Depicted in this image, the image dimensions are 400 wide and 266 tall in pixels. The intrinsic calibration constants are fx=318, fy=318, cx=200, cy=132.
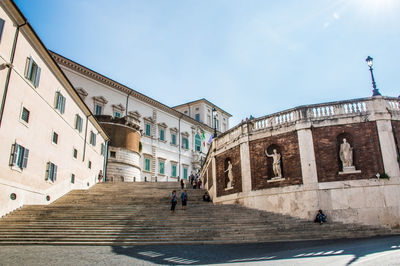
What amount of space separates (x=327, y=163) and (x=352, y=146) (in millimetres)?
1726

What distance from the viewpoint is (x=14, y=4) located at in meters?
16.1

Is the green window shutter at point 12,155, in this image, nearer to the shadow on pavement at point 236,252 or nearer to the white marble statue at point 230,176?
the shadow on pavement at point 236,252

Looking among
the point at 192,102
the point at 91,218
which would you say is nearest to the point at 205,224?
the point at 91,218

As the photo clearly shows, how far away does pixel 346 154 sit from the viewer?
17.5 metres

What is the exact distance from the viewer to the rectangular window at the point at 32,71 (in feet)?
57.6

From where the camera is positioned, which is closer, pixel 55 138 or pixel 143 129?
pixel 55 138

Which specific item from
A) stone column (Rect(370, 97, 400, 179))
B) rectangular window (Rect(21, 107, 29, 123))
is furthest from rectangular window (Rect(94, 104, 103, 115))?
stone column (Rect(370, 97, 400, 179))

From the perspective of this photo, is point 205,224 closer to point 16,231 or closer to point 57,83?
point 16,231

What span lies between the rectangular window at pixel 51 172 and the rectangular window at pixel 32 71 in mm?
5162

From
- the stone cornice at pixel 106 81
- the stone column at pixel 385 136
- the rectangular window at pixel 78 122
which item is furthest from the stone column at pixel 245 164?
the stone cornice at pixel 106 81

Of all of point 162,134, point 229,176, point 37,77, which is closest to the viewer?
point 37,77

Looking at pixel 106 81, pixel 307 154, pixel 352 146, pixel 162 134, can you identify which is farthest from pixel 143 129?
pixel 352 146

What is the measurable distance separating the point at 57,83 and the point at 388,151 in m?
20.7

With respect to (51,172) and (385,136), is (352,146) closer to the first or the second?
(385,136)
